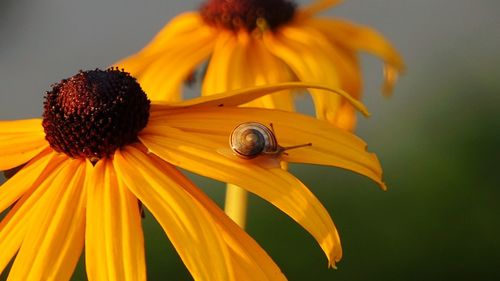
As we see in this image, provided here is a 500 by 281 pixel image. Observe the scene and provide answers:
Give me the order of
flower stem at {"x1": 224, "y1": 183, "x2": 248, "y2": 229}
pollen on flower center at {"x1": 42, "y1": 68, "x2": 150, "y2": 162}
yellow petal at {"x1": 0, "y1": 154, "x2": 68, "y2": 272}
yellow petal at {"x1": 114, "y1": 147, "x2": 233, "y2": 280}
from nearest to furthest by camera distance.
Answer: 1. yellow petal at {"x1": 114, "y1": 147, "x2": 233, "y2": 280}
2. yellow petal at {"x1": 0, "y1": 154, "x2": 68, "y2": 272}
3. pollen on flower center at {"x1": 42, "y1": 68, "x2": 150, "y2": 162}
4. flower stem at {"x1": 224, "y1": 183, "x2": 248, "y2": 229}

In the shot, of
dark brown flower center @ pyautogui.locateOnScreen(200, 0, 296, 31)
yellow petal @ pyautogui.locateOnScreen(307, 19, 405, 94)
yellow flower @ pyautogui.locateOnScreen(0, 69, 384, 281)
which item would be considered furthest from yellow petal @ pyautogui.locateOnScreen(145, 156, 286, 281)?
yellow petal @ pyautogui.locateOnScreen(307, 19, 405, 94)

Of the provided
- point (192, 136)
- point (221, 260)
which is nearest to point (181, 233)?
point (221, 260)

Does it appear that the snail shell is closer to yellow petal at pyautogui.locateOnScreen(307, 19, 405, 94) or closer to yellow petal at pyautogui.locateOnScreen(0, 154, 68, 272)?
yellow petal at pyautogui.locateOnScreen(0, 154, 68, 272)

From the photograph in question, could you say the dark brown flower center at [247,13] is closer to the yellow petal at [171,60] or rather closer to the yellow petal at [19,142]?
the yellow petal at [171,60]

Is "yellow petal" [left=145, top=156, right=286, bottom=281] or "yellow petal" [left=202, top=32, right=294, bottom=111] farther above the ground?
"yellow petal" [left=202, top=32, right=294, bottom=111]

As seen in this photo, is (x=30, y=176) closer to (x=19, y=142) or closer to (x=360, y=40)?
(x=19, y=142)

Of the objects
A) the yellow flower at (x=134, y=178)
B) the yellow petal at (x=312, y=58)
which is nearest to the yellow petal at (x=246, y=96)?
the yellow flower at (x=134, y=178)
